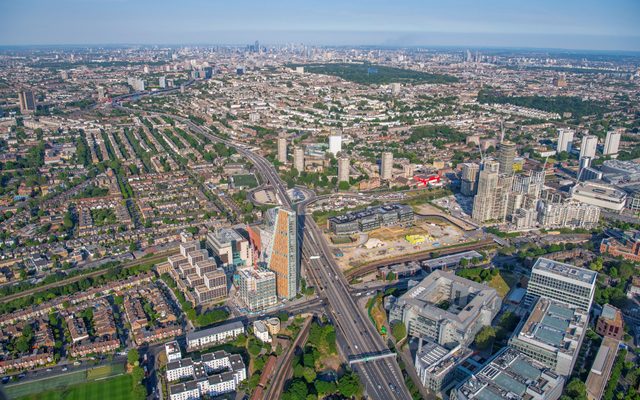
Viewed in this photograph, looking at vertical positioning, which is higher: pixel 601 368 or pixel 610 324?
pixel 610 324

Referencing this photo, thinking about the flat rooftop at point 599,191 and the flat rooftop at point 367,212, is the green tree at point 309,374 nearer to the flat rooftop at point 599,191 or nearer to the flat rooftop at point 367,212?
the flat rooftop at point 367,212

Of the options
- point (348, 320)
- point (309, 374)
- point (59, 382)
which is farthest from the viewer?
point (348, 320)

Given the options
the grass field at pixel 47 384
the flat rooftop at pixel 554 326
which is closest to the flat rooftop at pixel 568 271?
the flat rooftop at pixel 554 326

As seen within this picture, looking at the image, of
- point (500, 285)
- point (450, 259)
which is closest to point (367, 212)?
point (450, 259)

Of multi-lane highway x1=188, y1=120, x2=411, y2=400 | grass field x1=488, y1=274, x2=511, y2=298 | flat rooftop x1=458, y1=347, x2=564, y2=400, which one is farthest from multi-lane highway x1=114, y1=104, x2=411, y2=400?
grass field x1=488, y1=274, x2=511, y2=298

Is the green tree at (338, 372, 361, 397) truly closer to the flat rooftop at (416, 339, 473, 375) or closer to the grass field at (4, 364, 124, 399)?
the flat rooftop at (416, 339, 473, 375)

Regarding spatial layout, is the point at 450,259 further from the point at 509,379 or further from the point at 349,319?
the point at 509,379

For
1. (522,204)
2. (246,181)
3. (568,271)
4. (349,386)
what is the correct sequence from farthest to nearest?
(246,181) < (522,204) < (568,271) < (349,386)
